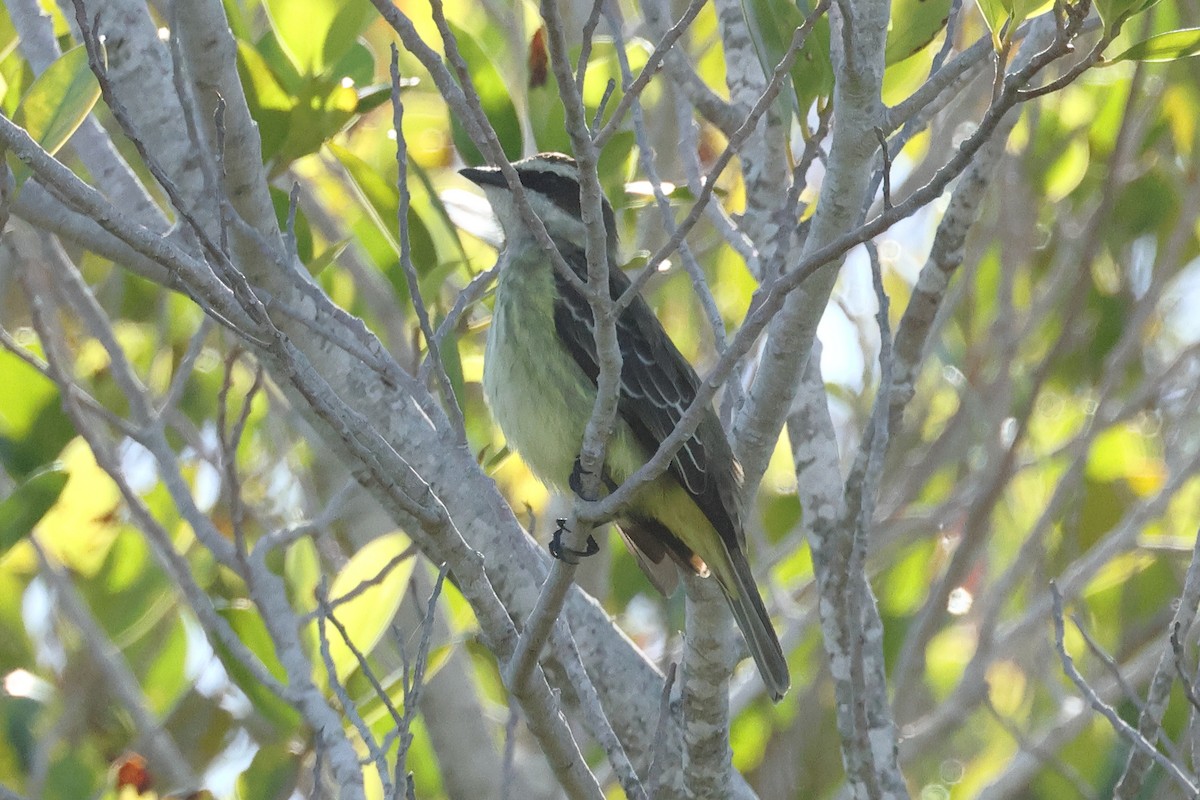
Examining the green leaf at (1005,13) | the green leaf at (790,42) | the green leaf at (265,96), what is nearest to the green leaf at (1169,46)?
the green leaf at (1005,13)

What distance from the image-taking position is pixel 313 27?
14.8 feet

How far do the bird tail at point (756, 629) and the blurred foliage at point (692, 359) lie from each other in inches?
29.4

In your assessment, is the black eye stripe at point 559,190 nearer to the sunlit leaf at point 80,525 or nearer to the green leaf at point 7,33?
the green leaf at point 7,33

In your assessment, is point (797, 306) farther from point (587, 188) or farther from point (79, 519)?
point (79, 519)

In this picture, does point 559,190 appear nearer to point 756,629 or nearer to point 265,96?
point 265,96

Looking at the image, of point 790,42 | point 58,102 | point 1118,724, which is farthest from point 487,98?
point 1118,724

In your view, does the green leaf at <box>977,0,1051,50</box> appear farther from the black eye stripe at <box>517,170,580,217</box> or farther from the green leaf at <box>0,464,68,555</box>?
the green leaf at <box>0,464,68,555</box>

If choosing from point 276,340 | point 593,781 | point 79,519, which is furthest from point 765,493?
point 276,340

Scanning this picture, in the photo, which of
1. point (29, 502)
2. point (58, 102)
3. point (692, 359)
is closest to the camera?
point (58, 102)

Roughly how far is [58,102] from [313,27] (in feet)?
3.69

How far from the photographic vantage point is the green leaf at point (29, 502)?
439cm

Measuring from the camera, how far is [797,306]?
3402mm

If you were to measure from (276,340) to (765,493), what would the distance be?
442 cm

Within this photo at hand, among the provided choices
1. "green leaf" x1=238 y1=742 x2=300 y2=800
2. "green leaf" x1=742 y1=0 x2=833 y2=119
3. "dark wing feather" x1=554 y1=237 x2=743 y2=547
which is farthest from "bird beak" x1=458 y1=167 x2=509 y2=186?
"green leaf" x1=238 y1=742 x2=300 y2=800
